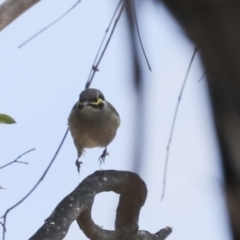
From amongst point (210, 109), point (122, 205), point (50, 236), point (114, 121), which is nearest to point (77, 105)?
point (114, 121)

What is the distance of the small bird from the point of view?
4078 millimetres

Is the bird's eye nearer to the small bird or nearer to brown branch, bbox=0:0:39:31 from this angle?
the small bird

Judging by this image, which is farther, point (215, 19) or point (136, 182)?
point (136, 182)

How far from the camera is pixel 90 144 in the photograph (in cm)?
407

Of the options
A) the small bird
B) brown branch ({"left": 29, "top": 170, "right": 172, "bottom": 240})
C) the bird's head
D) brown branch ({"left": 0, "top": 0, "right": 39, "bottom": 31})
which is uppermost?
the bird's head

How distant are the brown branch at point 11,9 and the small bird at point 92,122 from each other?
9.13 feet

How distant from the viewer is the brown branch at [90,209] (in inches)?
60.6

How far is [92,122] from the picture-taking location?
13.7ft

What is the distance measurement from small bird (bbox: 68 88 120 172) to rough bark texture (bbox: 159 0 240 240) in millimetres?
3620

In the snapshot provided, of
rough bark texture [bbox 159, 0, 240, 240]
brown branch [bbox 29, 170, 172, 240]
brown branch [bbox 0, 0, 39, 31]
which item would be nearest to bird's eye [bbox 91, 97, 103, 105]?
brown branch [bbox 29, 170, 172, 240]

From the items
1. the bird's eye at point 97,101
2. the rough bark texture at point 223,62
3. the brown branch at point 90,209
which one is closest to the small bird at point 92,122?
the bird's eye at point 97,101

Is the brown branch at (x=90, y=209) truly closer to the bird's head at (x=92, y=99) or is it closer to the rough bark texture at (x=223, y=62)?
the rough bark texture at (x=223, y=62)

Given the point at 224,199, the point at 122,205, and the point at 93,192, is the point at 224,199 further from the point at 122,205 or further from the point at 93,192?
the point at 122,205

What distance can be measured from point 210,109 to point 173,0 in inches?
4.2
